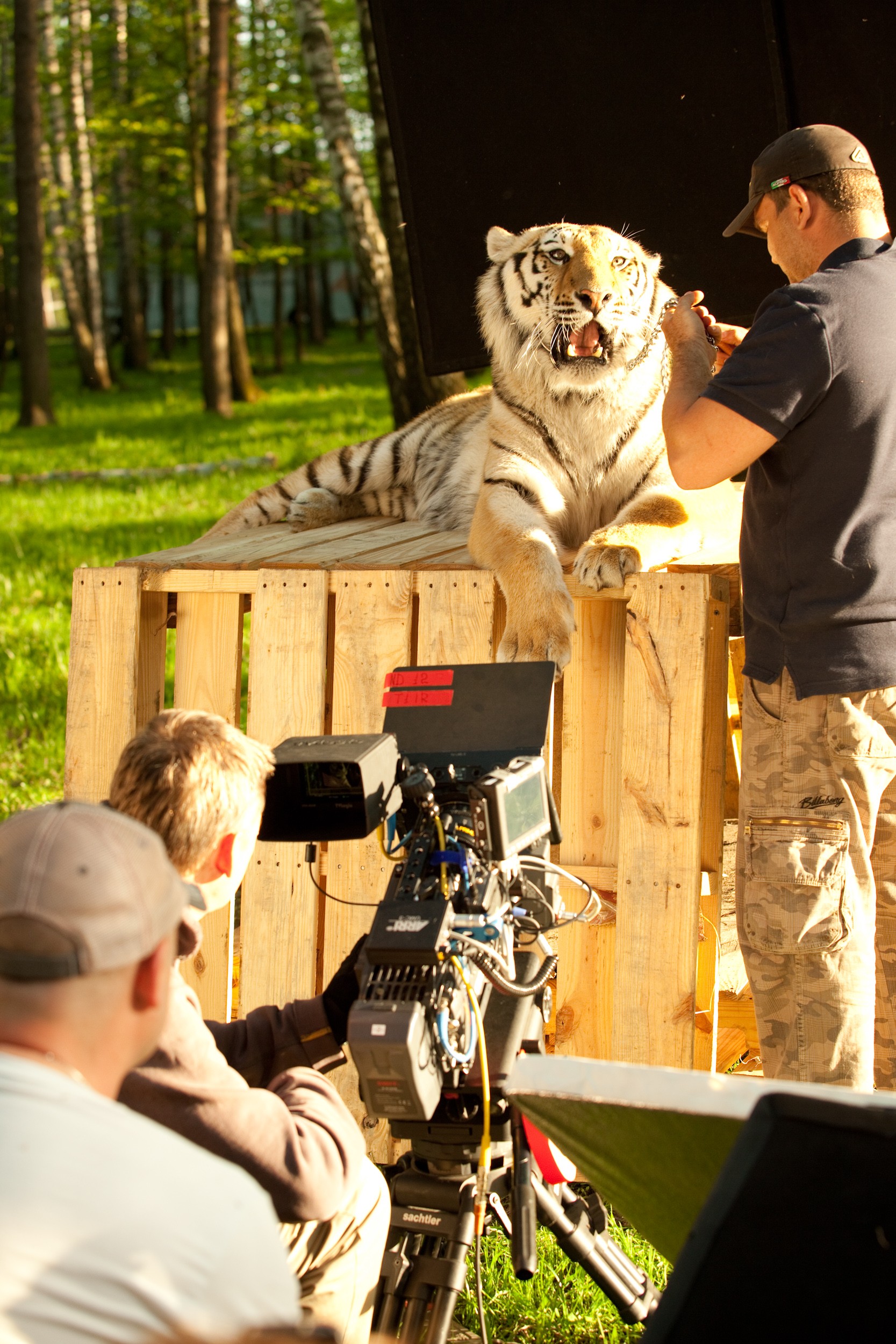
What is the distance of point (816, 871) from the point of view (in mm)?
2451

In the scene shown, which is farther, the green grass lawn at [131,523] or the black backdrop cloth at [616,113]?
the black backdrop cloth at [616,113]

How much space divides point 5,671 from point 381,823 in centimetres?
444

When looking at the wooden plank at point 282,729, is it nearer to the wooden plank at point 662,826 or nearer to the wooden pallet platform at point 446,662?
the wooden pallet platform at point 446,662

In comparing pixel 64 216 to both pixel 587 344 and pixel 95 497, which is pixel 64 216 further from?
pixel 587 344

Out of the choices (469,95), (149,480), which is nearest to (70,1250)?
(469,95)

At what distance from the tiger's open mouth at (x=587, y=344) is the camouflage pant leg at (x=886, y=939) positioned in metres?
1.54

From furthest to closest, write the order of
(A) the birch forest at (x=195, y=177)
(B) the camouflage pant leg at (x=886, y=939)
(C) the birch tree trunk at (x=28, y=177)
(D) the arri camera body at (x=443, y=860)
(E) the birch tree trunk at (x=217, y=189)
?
1. (C) the birch tree trunk at (x=28, y=177)
2. (E) the birch tree trunk at (x=217, y=189)
3. (A) the birch forest at (x=195, y=177)
4. (B) the camouflage pant leg at (x=886, y=939)
5. (D) the arri camera body at (x=443, y=860)

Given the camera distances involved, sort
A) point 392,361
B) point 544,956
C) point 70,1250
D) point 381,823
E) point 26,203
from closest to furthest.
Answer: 1. point 70,1250
2. point 381,823
3. point 544,956
4. point 392,361
5. point 26,203

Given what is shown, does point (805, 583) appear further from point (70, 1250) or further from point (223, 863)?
point (70, 1250)

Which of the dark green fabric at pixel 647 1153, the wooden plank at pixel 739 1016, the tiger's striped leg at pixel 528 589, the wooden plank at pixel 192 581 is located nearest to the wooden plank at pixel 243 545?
the wooden plank at pixel 192 581

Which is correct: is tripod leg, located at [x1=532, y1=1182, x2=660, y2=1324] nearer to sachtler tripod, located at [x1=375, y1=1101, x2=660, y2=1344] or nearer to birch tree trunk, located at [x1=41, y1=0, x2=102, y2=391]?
sachtler tripod, located at [x1=375, y1=1101, x2=660, y2=1344]

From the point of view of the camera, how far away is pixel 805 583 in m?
2.45

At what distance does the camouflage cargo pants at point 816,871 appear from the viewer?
246 centimetres

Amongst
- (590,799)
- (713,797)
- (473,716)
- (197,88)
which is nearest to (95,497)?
(590,799)
